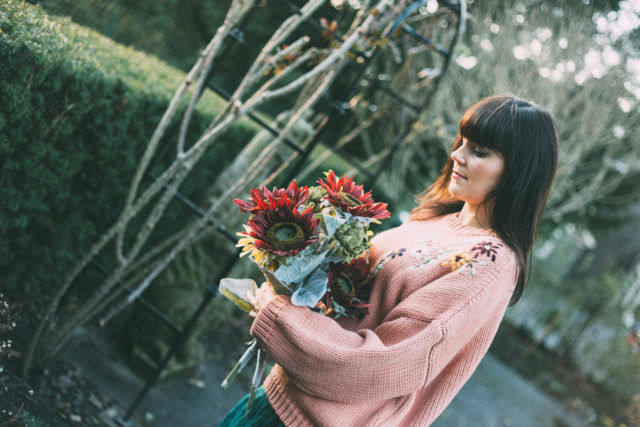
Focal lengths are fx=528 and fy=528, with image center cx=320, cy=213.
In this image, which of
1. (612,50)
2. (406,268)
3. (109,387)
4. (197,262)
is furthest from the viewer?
(612,50)

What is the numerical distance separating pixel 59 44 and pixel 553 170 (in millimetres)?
2075

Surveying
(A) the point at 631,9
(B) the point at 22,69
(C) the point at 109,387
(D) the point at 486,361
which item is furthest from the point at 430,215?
(A) the point at 631,9

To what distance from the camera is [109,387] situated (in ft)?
10.8

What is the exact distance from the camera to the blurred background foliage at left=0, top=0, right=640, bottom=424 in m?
2.58

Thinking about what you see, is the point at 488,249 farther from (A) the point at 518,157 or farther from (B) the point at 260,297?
(B) the point at 260,297

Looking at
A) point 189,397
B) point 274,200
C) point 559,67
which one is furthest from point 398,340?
point 559,67

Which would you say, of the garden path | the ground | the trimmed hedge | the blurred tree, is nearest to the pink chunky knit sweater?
the ground

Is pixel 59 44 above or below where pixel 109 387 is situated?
above

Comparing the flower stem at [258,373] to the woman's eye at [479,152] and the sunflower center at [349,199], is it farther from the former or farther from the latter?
the woman's eye at [479,152]

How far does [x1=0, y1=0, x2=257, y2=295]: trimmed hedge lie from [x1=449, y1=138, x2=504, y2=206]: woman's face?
1.61 metres

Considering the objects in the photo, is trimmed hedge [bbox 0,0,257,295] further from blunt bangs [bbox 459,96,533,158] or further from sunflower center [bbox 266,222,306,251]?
blunt bangs [bbox 459,96,533,158]

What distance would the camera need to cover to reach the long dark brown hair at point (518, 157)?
1760mm

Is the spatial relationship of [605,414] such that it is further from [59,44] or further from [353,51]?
[59,44]

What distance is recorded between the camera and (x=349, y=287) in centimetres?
181
